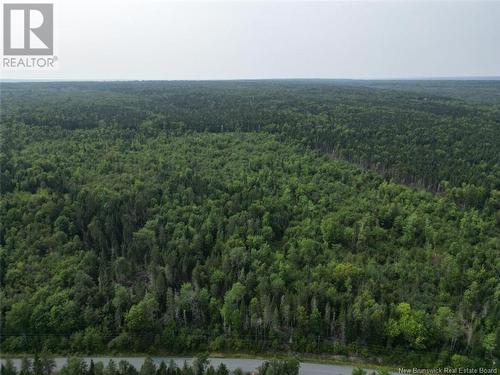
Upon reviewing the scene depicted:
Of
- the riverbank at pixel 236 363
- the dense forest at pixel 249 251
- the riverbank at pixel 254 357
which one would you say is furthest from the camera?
the dense forest at pixel 249 251

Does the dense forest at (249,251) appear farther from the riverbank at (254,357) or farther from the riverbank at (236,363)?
the riverbank at (236,363)

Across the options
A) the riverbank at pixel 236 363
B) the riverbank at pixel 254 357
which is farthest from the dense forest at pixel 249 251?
the riverbank at pixel 236 363

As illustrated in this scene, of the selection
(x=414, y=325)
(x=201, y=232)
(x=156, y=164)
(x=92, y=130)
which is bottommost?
(x=414, y=325)

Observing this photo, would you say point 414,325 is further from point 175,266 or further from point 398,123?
point 398,123

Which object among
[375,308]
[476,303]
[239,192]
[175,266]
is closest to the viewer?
[375,308]

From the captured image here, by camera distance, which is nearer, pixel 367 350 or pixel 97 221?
pixel 367 350

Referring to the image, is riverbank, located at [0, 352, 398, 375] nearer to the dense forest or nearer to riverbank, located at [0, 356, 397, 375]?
riverbank, located at [0, 356, 397, 375]

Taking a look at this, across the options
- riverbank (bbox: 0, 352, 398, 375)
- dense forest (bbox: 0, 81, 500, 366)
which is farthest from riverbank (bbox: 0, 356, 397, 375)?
dense forest (bbox: 0, 81, 500, 366)

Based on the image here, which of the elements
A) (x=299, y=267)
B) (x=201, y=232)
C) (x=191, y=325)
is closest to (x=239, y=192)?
(x=201, y=232)

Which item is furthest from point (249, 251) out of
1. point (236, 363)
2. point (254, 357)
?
point (236, 363)
